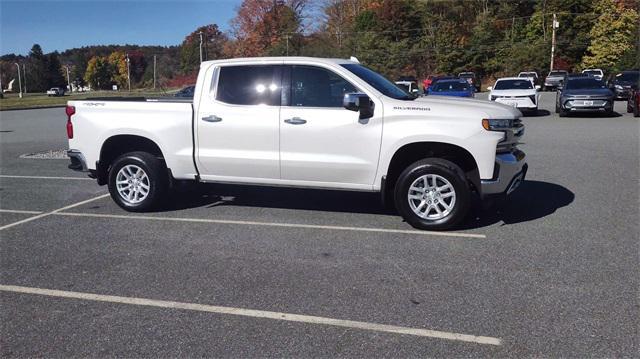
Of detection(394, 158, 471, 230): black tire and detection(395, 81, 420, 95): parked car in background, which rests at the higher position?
detection(395, 81, 420, 95): parked car in background

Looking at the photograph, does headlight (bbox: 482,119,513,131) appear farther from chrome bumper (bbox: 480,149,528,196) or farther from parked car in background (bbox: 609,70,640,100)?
parked car in background (bbox: 609,70,640,100)

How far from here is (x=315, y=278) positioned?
4969 millimetres

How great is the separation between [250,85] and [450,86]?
18990 mm

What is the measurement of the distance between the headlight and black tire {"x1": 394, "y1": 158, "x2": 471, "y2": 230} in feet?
1.76

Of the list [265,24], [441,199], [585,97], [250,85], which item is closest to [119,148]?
[250,85]

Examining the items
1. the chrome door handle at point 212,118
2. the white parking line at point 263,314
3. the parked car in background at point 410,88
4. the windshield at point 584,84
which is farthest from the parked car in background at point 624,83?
the white parking line at point 263,314

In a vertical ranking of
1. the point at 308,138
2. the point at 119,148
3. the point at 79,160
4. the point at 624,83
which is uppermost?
the point at 624,83

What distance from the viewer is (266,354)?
11.9ft

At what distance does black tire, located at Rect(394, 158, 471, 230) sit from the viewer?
20.3 ft

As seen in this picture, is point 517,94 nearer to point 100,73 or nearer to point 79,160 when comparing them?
point 79,160

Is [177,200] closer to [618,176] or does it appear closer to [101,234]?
[101,234]

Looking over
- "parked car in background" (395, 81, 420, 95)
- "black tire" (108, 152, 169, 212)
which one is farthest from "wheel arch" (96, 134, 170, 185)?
"parked car in background" (395, 81, 420, 95)

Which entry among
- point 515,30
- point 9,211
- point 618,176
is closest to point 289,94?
point 9,211

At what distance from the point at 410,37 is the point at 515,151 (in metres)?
69.7
